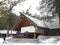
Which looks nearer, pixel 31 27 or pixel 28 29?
pixel 31 27

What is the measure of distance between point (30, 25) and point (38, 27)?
244cm

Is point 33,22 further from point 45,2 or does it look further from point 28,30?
point 45,2

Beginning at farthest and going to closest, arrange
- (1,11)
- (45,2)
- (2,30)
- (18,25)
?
(2,30), (18,25), (45,2), (1,11)

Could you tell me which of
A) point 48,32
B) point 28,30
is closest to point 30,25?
point 28,30

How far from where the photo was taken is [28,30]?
3572 centimetres

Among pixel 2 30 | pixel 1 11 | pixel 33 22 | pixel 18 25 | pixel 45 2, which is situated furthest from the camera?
pixel 2 30

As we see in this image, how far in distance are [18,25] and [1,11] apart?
2144cm

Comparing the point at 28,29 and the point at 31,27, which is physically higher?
the point at 31,27

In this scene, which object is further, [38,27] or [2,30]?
[2,30]

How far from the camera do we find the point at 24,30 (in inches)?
1421

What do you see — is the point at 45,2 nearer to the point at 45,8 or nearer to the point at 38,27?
the point at 45,8

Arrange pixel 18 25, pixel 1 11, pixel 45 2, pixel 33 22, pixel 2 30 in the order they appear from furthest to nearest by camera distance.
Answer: pixel 2 30, pixel 18 25, pixel 33 22, pixel 45 2, pixel 1 11

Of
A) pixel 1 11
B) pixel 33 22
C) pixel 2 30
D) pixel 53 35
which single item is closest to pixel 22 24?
pixel 33 22

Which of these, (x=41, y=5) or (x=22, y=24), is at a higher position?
(x=41, y=5)
